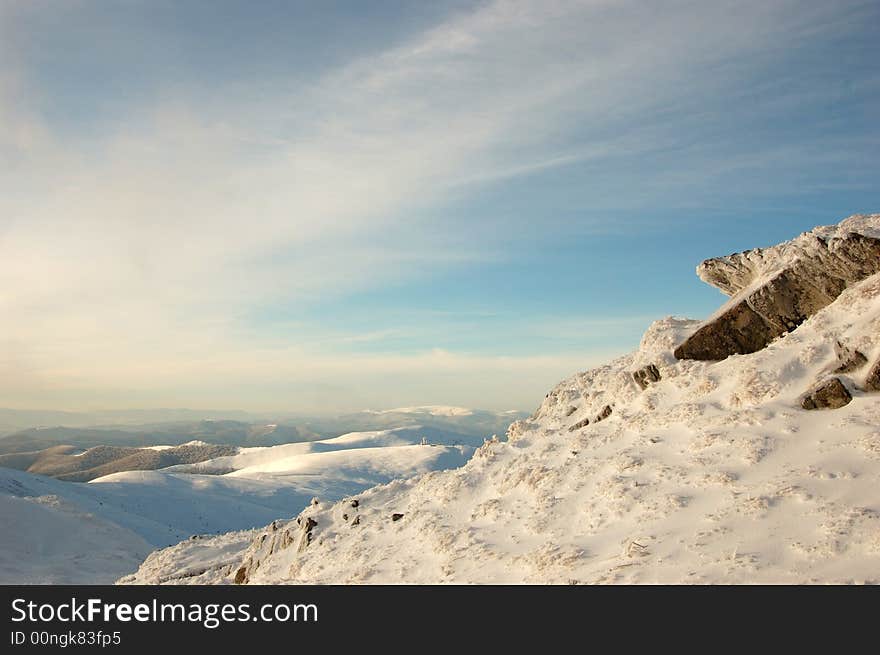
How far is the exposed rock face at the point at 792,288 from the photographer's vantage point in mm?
18312

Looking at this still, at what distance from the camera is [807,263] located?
753 inches

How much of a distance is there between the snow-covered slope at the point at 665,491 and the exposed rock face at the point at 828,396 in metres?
0.22

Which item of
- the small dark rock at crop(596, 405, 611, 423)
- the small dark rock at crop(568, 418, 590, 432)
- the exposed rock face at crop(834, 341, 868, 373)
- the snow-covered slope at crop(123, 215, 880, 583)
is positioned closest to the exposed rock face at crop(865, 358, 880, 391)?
the snow-covered slope at crop(123, 215, 880, 583)

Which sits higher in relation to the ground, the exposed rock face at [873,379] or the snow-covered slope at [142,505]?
the exposed rock face at [873,379]

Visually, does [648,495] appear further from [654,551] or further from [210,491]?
[210,491]

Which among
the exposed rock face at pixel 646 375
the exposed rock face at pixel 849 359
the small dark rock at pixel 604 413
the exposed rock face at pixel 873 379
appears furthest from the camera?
the small dark rock at pixel 604 413

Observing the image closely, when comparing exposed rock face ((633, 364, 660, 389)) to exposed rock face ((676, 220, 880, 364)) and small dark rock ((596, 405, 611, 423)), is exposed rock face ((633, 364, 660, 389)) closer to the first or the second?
exposed rock face ((676, 220, 880, 364))

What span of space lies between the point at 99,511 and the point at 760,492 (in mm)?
85002

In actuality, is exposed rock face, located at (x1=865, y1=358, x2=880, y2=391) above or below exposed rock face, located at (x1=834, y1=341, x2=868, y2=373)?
below

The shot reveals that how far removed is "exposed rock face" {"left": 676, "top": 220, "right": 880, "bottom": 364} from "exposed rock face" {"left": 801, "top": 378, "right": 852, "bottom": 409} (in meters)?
4.38

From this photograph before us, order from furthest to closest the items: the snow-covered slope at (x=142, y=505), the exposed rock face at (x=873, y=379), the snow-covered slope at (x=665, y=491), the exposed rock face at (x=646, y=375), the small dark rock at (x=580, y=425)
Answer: the snow-covered slope at (x=142, y=505) < the small dark rock at (x=580, y=425) < the exposed rock face at (x=646, y=375) < the exposed rock face at (x=873, y=379) < the snow-covered slope at (x=665, y=491)

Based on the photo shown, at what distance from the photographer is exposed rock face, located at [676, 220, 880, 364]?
18312 mm

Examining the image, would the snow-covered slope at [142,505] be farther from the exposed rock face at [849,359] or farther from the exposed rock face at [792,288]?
the exposed rock face at [849,359]

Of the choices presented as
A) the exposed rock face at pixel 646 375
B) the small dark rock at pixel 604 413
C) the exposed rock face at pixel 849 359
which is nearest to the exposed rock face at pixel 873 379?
the exposed rock face at pixel 849 359
